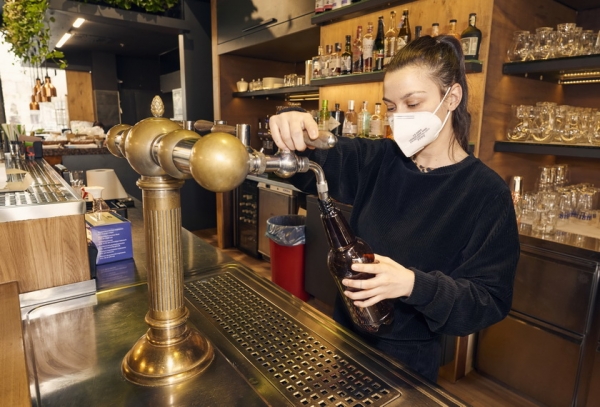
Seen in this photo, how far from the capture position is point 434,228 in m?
1.01

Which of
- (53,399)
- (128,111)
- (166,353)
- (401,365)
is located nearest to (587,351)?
(401,365)

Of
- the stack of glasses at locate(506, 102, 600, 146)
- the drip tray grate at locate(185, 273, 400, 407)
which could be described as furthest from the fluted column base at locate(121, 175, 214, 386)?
the stack of glasses at locate(506, 102, 600, 146)

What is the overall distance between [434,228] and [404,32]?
67.2 inches

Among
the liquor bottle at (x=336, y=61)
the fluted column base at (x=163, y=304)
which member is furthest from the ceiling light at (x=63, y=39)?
the fluted column base at (x=163, y=304)

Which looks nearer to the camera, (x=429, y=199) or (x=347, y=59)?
(x=429, y=199)

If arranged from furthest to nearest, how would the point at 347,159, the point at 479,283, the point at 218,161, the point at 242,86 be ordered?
the point at 242,86
the point at 347,159
the point at 479,283
the point at 218,161

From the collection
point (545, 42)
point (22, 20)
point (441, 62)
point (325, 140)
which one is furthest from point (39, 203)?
point (22, 20)

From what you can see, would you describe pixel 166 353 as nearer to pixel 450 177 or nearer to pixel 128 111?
pixel 450 177

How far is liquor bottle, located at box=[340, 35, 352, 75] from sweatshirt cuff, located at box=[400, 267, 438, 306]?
2.16 metres

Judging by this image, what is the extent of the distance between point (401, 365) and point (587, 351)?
5.08 ft

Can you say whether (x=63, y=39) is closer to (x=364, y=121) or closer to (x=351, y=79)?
(x=351, y=79)

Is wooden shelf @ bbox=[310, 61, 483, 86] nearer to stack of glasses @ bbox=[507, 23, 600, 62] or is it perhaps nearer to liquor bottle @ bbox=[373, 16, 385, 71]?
liquor bottle @ bbox=[373, 16, 385, 71]

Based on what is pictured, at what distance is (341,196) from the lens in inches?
49.8

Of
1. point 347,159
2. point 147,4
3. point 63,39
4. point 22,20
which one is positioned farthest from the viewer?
point 63,39
